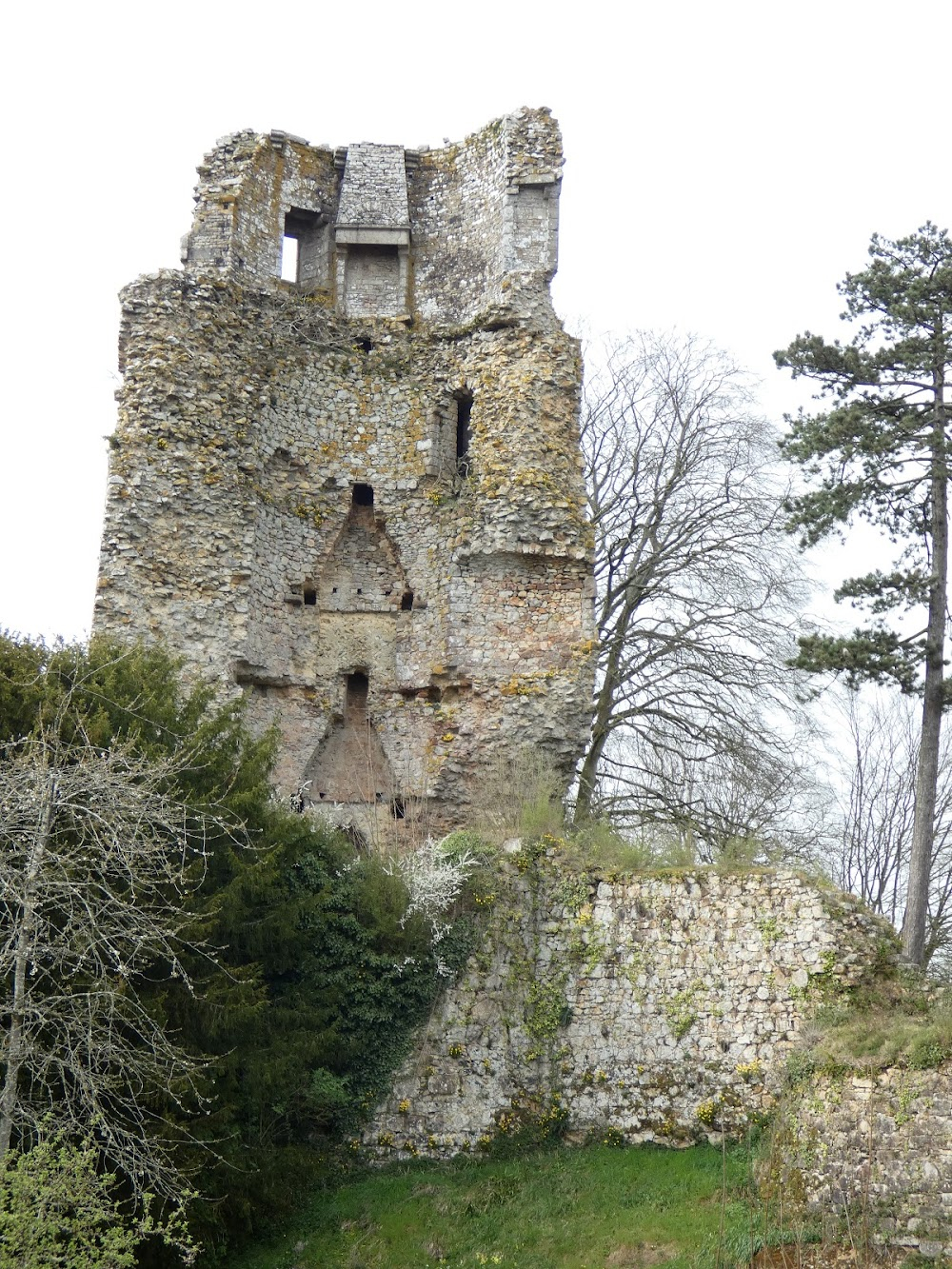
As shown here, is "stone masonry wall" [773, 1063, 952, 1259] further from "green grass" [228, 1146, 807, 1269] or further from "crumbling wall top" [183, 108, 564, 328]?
"crumbling wall top" [183, 108, 564, 328]

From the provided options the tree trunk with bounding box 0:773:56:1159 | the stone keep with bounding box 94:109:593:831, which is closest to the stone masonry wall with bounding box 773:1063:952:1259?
the tree trunk with bounding box 0:773:56:1159

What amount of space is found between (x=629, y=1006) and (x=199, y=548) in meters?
8.34

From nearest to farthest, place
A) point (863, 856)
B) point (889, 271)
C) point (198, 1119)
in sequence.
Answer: point (198, 1119)
point (889, 271)
point (863, 856)

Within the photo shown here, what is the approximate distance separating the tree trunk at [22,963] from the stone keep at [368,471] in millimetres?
8270

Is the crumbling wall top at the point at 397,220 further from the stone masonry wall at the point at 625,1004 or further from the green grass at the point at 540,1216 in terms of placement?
the green grass at the point at 540,1216

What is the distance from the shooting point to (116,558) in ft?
68.1

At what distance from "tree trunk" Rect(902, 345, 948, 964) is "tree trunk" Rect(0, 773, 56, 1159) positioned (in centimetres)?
993

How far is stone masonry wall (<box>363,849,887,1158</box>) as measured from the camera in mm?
15797

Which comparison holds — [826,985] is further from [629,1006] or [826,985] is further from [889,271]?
[889,271]

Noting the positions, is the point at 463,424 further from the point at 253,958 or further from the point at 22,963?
the point at 22,963

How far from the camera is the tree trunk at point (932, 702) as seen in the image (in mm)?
18094

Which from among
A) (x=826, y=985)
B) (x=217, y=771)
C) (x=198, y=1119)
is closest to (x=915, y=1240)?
(x=826, y=985)

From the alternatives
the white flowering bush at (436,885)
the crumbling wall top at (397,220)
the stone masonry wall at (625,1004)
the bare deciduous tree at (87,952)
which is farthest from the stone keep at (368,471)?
the bare deciduous tree at (87,952)

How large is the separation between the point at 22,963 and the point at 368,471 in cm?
1227
